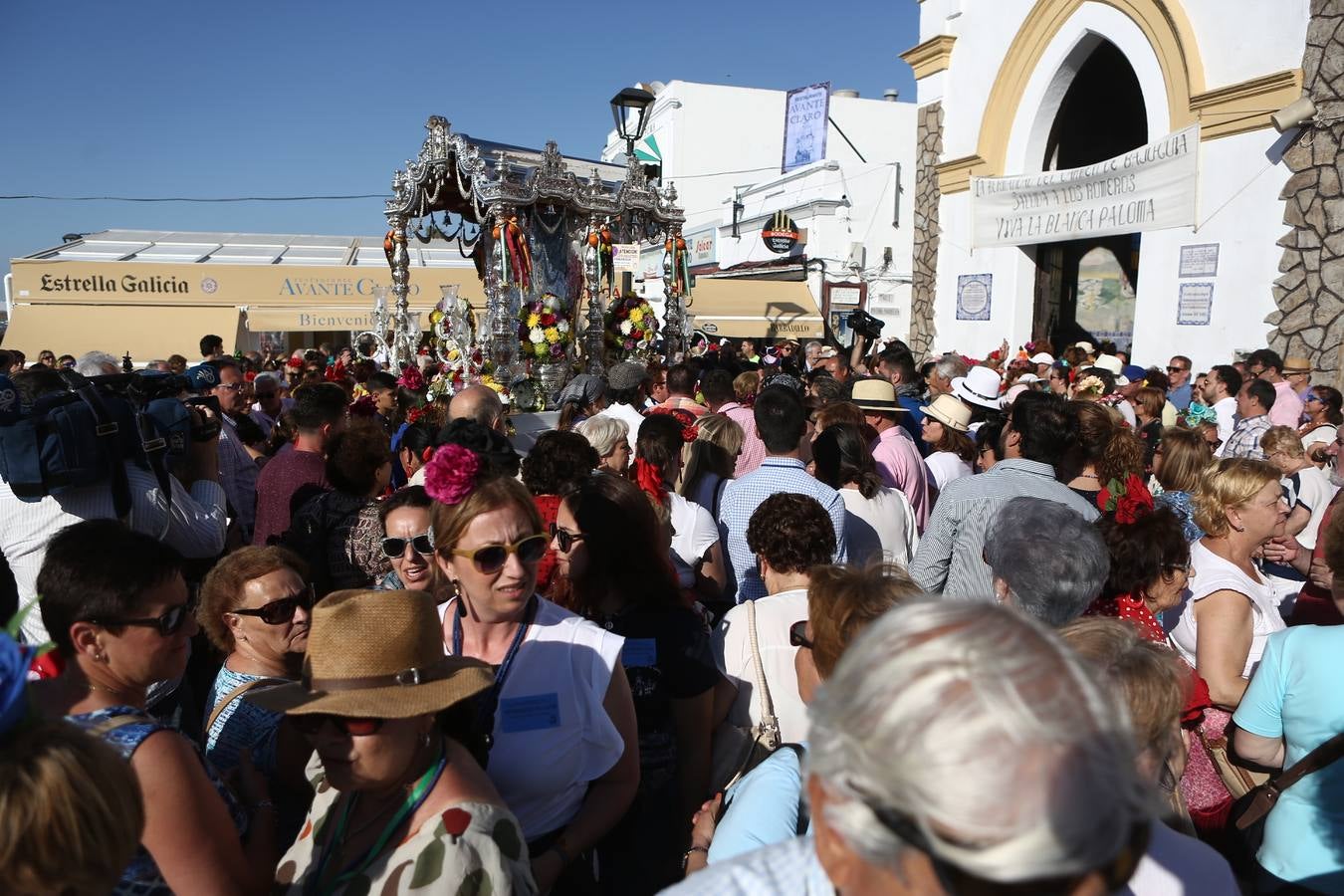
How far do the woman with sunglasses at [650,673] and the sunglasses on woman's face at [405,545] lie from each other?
2.40ft

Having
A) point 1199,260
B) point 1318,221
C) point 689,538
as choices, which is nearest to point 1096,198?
point 1199,260

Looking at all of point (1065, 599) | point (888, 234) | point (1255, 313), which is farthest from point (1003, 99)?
point (1065, 599)

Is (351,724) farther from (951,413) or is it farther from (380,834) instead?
(951,413)

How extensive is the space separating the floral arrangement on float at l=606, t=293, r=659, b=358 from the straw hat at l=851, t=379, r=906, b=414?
528 centimetres

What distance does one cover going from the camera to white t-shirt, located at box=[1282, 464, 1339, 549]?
15.0ft

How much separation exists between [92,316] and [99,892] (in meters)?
21.6

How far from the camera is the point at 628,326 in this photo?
10586mm

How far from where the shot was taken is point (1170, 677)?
68.9 inches

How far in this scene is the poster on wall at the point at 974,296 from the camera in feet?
47.8

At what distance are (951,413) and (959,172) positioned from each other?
10929mm

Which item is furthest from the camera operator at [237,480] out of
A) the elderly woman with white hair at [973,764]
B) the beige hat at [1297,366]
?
the beige hat at [1297,366]

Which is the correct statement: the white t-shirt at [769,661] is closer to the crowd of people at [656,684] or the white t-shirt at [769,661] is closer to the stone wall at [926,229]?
the crowd of people at [656,684]

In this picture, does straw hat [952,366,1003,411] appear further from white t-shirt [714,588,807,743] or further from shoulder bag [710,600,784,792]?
shoulder bag [710,600,784,792]

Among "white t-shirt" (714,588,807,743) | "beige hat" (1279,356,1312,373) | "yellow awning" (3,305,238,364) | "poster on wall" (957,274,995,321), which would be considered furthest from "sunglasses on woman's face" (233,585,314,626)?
"yellow awning" (3,305,238,364)
